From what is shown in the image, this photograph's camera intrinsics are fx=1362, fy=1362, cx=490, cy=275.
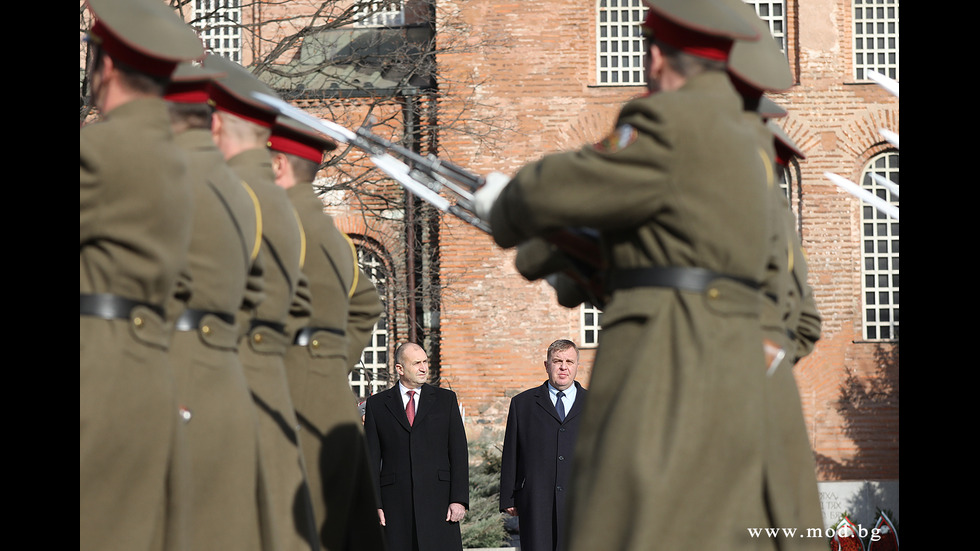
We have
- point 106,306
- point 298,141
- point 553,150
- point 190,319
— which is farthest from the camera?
point 553,150

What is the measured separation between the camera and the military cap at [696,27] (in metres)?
4.41

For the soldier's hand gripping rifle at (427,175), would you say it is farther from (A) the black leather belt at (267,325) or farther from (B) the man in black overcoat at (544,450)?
(B) the man in black overcoat at (544,450)

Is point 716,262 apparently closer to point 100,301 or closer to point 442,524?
point 100,301

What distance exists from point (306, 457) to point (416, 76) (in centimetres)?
1489

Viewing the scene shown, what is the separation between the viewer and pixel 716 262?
433 centimetres

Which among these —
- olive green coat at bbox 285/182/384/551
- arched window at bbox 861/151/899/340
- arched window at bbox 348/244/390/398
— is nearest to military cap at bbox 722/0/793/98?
olive green coat at bbox 285/182/384/551

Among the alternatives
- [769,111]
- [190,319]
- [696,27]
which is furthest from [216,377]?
[769,111]

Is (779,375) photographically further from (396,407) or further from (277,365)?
(396,407)

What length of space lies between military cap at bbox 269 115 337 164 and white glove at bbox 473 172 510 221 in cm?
205

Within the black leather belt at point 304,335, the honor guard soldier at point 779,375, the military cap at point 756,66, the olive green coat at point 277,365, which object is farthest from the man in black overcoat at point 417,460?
the military cap at point 756,66

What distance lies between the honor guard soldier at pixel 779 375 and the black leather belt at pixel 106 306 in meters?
2.07

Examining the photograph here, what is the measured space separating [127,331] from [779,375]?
2.21 meters

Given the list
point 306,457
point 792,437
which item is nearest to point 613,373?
point 792,437

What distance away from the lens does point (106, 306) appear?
418 cm
